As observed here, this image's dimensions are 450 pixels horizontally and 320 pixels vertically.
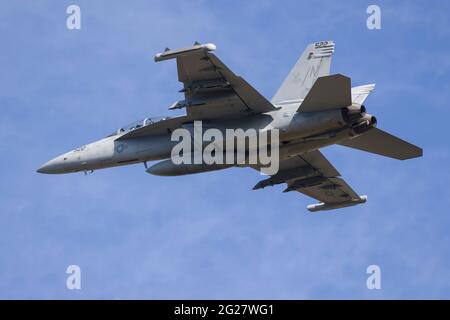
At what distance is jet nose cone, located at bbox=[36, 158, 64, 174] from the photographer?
41031mm

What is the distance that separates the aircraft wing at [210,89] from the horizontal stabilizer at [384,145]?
14.3 feet

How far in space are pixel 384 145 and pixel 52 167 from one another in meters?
13.2

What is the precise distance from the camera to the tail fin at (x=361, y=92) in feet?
122

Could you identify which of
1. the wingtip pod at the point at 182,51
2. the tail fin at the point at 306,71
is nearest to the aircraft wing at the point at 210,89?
the wingtip pod at the point at 182,51

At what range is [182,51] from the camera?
34.3 metres

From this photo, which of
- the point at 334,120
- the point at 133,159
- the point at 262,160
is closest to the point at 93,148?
the point at 133,159

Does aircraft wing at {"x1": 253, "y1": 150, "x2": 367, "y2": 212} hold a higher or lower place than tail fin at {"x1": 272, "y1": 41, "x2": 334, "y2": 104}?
lower

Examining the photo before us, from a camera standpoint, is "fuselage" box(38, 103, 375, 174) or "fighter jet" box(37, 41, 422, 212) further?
"fuselage" box(38, 103, 375, 174)

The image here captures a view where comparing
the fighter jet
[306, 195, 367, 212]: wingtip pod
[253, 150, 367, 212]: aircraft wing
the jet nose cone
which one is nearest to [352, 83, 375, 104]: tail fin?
the fighter jet

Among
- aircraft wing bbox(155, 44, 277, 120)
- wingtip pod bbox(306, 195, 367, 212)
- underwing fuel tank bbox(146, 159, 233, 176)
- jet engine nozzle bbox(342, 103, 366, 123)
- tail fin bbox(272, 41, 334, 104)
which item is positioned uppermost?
tail fin bbox(272, 41, 334, 104)

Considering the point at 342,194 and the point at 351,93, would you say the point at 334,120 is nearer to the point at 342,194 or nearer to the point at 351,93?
the point at 351,93
